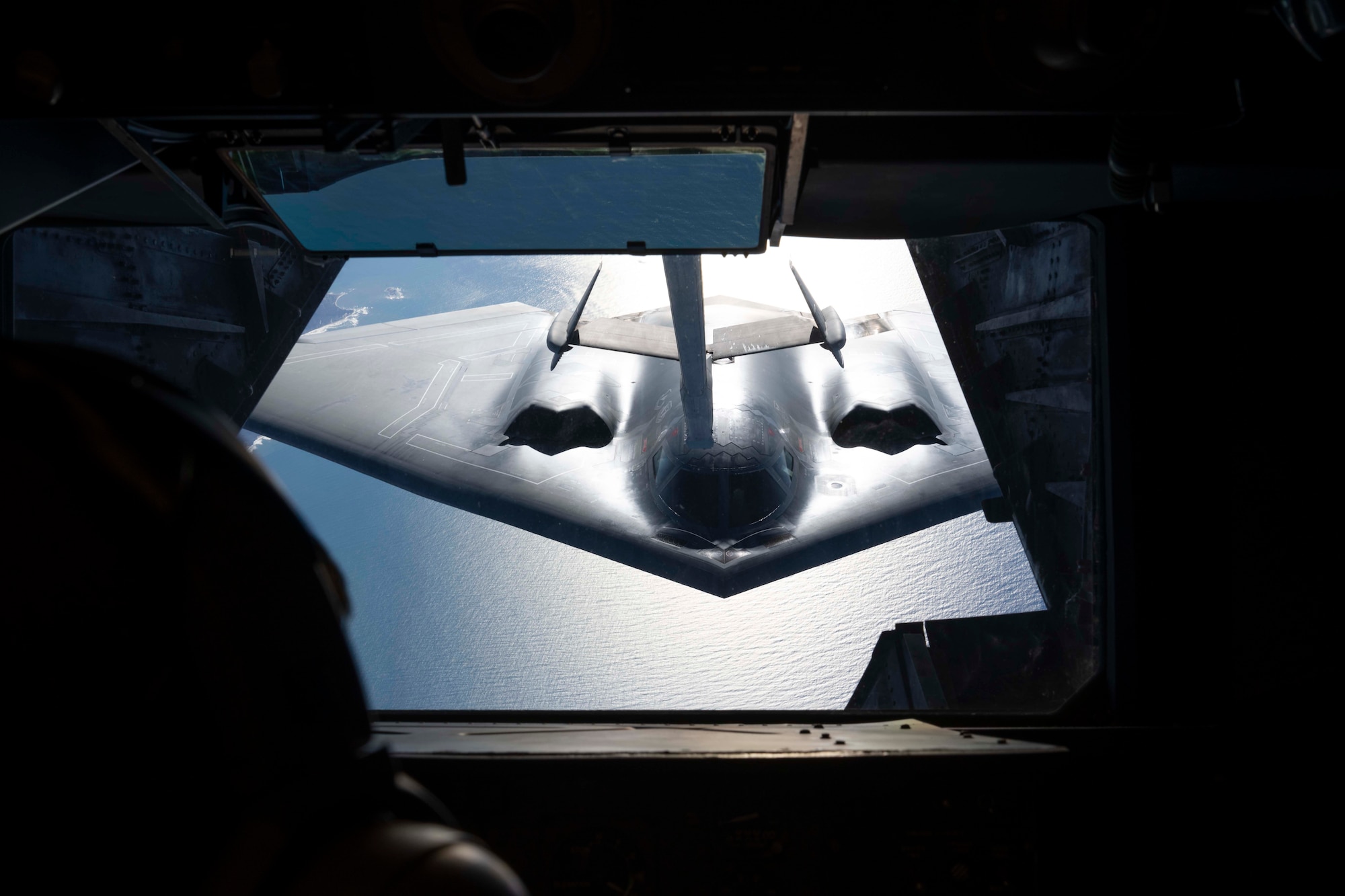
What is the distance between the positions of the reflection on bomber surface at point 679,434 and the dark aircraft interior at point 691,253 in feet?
15.7

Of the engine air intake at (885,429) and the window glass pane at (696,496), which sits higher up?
the engine air intake at (885,429)

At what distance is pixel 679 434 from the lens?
28.2 ft

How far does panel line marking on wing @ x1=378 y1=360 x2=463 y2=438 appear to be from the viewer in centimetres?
968

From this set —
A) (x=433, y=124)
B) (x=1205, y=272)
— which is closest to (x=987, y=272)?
(x=1205, y=272)

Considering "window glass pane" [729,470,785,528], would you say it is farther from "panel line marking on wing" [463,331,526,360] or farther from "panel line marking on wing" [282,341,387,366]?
"panel line marking on wing" [282,341,387,366]

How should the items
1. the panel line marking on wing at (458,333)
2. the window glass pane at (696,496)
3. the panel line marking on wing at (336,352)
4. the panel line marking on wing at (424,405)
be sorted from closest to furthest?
the window glass pane at (696,496) < the panel line marking on wing at (424,405) < the panel line marking on wing at (336,352) < the panel line marking on wing at (458,333)

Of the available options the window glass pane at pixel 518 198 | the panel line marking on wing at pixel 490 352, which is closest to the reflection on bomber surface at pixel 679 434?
the panel line marking on wing at pixel 490 352

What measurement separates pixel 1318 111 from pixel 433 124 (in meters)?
2.33

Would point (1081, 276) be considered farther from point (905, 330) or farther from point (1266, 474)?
point (905, 330)

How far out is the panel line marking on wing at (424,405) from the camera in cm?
968

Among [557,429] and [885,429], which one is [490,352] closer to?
[557,429]

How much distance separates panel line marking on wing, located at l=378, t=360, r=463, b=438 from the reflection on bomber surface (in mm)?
25

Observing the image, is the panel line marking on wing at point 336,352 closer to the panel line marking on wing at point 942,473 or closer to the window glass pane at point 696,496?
the window glass pane at point 696,496

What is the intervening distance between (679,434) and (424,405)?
11.8ft
